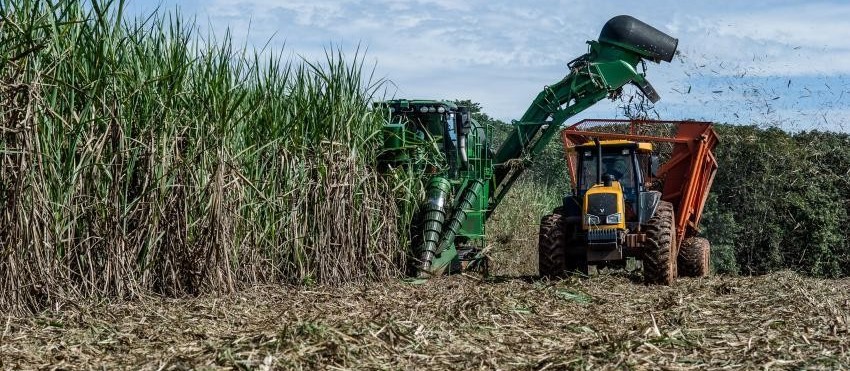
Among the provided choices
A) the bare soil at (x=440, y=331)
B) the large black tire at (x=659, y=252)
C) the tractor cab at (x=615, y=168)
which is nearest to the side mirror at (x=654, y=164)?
the tractor cab at (x=615, y=168)

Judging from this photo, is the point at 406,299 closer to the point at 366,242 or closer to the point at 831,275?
the point at 366,242

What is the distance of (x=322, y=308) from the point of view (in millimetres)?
8344

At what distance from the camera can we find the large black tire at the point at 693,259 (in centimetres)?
1222

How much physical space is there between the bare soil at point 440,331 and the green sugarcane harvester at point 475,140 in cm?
210

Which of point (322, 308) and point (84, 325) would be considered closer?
point (84, 325)

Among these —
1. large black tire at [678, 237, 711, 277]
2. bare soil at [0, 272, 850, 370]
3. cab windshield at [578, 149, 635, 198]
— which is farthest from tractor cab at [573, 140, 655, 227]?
bare soil at [0, 272, 850, 370]

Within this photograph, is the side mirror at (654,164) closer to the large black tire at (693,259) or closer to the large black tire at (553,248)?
the large black tire at (693,259)

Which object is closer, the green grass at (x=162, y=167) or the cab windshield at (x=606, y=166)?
the green grass at (x=162, y=167)

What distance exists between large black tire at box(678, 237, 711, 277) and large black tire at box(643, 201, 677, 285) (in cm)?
126

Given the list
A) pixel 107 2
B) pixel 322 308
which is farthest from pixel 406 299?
pixel 107 2

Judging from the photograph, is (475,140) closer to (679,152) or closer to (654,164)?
(654,164)

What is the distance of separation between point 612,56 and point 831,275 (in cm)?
614

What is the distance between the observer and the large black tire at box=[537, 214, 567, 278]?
1132 centimetres

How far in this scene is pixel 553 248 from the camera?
11312 millimetres
